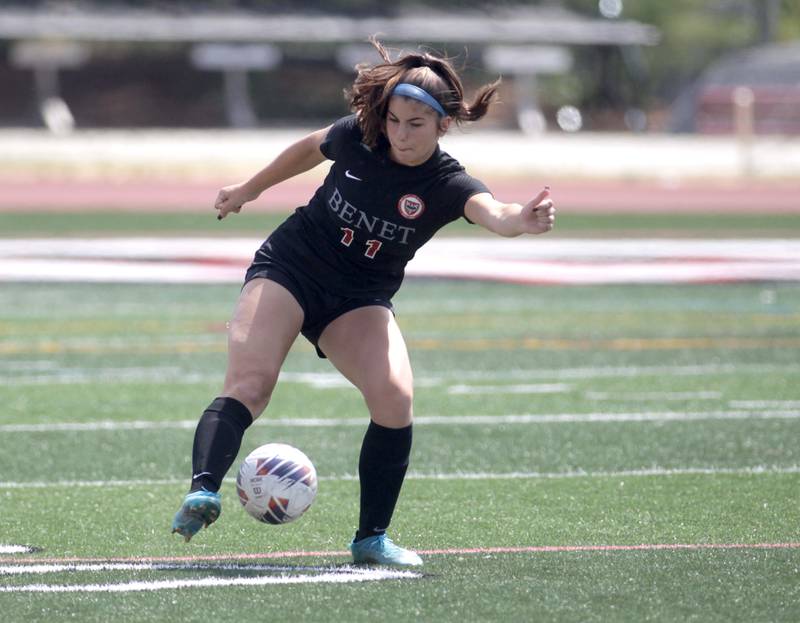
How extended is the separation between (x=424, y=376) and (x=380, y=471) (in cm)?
530

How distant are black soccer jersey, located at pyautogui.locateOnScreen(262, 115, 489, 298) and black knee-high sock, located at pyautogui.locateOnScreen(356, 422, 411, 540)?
20.8 inches

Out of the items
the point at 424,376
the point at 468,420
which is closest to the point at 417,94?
the point at 468,420

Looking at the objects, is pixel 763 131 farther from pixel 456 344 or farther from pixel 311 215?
pixel 311 215

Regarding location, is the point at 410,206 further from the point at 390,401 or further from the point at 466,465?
the point at 466,465

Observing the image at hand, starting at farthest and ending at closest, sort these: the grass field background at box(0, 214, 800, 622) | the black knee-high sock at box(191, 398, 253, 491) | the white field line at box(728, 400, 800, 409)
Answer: the white field line at box(728, 400, 800, 409) → the black knee-high sock at box(191, 398, 253, 491) → the grass field background at box(0, 214, 800, 622)

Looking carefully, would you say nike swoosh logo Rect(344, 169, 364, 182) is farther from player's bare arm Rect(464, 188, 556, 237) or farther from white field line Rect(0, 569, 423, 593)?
white field line Rect(0, 569, 423, 593)

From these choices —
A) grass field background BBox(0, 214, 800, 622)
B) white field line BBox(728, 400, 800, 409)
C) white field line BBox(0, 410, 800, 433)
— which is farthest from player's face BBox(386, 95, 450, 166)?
white field line BBox(728, 400, 800, 409)

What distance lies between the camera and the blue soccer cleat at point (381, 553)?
554cm

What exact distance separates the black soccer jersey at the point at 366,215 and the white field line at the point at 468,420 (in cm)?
337

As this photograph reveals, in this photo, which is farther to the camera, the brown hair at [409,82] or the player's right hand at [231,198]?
the player's right hand at [231,198]

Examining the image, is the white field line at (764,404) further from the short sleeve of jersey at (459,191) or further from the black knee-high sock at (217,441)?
the black knee-high sock at (217,441)

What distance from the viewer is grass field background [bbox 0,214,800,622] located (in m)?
5.04

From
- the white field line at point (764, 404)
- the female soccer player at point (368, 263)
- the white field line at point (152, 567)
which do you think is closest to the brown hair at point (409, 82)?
the female soccer player at point (368, 263)

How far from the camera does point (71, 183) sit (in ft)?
108
